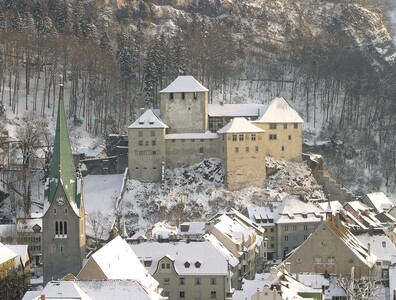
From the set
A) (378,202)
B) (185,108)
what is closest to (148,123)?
(185,108)

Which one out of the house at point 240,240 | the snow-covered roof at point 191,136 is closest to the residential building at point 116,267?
the house at point 240,240

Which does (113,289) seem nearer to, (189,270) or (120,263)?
(120,263)

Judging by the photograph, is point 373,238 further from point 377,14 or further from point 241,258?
point 377,14

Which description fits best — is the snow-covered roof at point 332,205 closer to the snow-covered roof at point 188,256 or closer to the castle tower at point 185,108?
the castle tower at point 185,108

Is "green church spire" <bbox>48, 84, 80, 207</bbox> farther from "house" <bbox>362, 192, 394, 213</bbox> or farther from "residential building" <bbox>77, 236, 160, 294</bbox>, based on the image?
"house" <bbox>362, 192, 394, 213</bbox>

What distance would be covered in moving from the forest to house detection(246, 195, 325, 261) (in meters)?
25.8

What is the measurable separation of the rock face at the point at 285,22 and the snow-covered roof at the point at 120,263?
85883 mm

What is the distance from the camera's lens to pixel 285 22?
492 ft

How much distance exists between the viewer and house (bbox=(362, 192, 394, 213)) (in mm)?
96613

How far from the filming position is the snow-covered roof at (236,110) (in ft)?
330

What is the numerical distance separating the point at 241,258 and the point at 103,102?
51.7 meters

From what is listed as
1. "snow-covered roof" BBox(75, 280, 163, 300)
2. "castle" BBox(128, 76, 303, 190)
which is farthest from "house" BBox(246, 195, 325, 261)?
"snow-covered roof" BBox(75, 280, 163, 300)

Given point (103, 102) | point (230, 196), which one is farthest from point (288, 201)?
point (103, 102)

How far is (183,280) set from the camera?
63.0 meters
